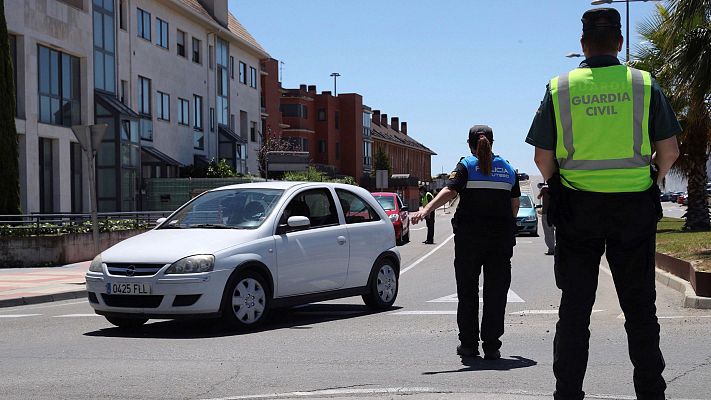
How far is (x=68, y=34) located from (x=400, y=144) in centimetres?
8796

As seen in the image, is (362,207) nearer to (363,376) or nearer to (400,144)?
(363,376)

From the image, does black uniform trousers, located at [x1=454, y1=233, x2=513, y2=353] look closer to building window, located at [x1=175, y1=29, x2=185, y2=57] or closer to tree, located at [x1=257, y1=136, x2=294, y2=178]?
building window, located at [x1=175, y1=29, x2=185, y2=57]

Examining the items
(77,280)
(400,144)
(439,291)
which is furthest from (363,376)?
(400,144)

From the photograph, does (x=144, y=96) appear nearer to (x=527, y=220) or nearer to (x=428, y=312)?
(x=527, y=220)

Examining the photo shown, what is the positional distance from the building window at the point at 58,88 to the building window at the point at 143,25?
6.32m

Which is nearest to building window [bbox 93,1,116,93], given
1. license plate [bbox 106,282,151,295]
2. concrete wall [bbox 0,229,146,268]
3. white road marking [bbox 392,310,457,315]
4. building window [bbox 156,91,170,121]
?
building window [bbox 156,91,170,121]

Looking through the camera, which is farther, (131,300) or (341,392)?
(131,300)

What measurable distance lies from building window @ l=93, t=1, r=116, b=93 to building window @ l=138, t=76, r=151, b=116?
2.92 m

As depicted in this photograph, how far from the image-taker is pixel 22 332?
10656mm

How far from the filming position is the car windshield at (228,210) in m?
10.8

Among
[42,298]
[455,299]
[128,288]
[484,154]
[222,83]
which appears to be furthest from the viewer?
[222,83]

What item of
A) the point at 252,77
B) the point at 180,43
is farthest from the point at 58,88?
the point at 252,77

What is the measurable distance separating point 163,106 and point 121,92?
4504mm

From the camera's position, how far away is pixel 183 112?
1779 inches
